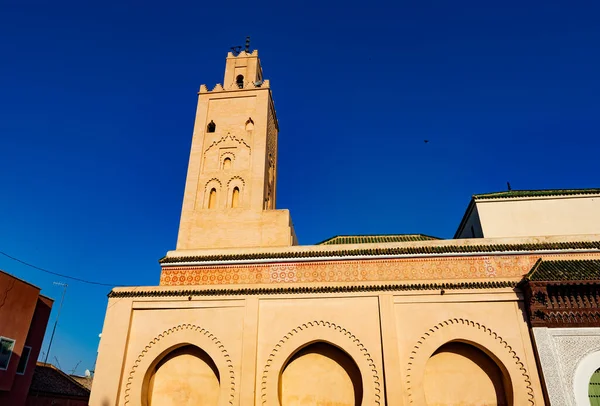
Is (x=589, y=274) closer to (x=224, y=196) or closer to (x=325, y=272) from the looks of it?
(x=325, y=272)

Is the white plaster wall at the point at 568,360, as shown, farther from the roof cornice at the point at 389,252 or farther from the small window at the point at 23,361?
the small window at the point at 23,361

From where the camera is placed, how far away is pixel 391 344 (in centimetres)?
953

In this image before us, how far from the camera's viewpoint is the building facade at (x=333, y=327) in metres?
9.40

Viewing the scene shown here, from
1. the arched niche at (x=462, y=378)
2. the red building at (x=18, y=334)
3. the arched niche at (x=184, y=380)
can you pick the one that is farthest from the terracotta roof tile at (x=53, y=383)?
the arched niche at (x=462, y=378)

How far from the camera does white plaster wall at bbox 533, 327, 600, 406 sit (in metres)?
8.66

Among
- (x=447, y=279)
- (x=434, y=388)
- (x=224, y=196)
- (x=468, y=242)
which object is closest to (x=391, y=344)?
(x=434, y=388)

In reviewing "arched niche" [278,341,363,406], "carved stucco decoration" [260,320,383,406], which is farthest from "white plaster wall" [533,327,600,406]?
"arched niche" [278,341,363,406]

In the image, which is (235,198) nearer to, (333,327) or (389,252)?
(389,252)

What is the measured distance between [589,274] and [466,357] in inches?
124

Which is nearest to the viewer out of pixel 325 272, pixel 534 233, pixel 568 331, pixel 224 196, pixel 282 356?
pixel 568 331

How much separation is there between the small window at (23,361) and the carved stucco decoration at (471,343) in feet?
37.7

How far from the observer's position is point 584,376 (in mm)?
8805

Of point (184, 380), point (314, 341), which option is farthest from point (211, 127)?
point (314, 341)

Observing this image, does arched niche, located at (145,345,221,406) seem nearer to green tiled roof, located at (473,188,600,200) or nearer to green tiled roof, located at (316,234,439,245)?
green tiled roof, located at (316,234,439,245)
